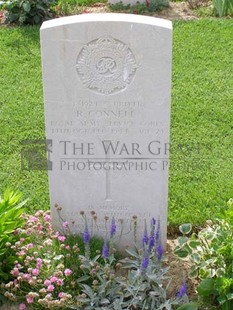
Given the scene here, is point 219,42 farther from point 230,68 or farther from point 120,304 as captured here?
point 120,304

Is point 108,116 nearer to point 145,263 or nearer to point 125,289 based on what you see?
point 145,263

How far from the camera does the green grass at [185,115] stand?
191 inches

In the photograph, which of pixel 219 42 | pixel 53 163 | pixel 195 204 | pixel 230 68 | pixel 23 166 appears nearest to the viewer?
pixel 53 163

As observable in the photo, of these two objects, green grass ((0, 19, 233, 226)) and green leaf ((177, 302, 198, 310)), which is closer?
green leaf ((177, 302, 198, 310))

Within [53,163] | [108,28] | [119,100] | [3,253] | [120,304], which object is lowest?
[120,304]

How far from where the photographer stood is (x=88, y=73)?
367 centimetres

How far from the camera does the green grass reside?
191 inches

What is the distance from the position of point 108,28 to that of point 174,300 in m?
1.68

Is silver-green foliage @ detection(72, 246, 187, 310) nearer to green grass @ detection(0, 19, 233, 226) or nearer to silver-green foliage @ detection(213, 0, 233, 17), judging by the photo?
green grass @ detection(0, 19, 233, 226)

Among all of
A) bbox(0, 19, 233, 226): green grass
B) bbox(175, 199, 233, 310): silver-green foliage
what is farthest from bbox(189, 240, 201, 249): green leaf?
bbox(0, 19, 233, 226): green grass

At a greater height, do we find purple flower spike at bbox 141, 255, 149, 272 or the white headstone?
the white headstone

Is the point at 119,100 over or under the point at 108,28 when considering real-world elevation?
under

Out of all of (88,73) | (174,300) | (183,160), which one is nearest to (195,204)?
(183,160)

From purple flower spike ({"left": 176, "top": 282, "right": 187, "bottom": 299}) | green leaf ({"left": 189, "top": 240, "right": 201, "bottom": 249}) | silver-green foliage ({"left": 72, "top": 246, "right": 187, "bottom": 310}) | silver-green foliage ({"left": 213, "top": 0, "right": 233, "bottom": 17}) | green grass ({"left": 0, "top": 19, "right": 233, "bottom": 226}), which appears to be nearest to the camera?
→ purple flower spike ({"left": 176, "top": 282, "right": 187, "bottom": 299})
